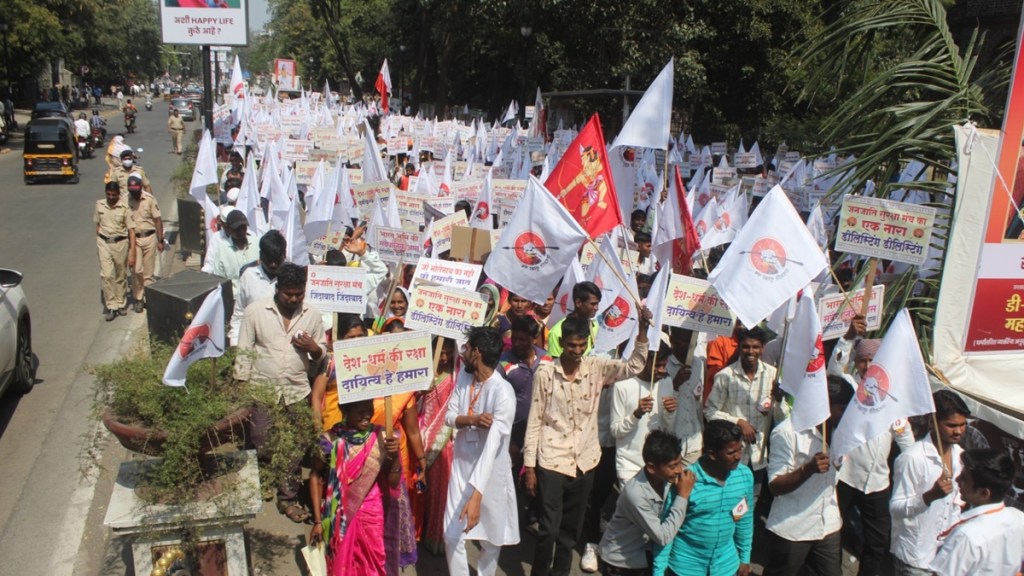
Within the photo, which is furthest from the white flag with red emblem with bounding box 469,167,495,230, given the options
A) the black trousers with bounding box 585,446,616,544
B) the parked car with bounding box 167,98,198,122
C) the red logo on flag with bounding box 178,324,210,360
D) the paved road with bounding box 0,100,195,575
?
the parked car with bounding box 167,98,198,122

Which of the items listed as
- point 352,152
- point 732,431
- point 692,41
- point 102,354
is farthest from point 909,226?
point 692,41

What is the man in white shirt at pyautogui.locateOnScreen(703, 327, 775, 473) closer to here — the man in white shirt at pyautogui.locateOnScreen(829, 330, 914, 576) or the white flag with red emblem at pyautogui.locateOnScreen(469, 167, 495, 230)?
the man in white shirt at pyautogui.locateOnScreen(829, 330, 914, 576)

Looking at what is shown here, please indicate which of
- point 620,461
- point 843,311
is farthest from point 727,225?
point 620,461

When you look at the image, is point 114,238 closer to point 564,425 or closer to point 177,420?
point 177,420

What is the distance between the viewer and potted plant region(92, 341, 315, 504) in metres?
4.04

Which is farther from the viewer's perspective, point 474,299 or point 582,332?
point 474,299

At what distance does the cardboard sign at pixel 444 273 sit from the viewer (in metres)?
6.29

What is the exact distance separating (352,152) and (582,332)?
9838mm

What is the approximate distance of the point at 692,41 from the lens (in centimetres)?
2353

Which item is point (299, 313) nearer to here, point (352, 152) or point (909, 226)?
point (909, 226)

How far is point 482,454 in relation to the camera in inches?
178

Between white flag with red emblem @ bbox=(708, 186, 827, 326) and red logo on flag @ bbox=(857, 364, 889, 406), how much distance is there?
2.28ft

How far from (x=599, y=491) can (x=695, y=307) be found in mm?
1395

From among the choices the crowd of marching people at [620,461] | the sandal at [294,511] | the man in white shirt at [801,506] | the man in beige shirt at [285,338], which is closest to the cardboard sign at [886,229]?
the crowd of marching people at [620,461]
